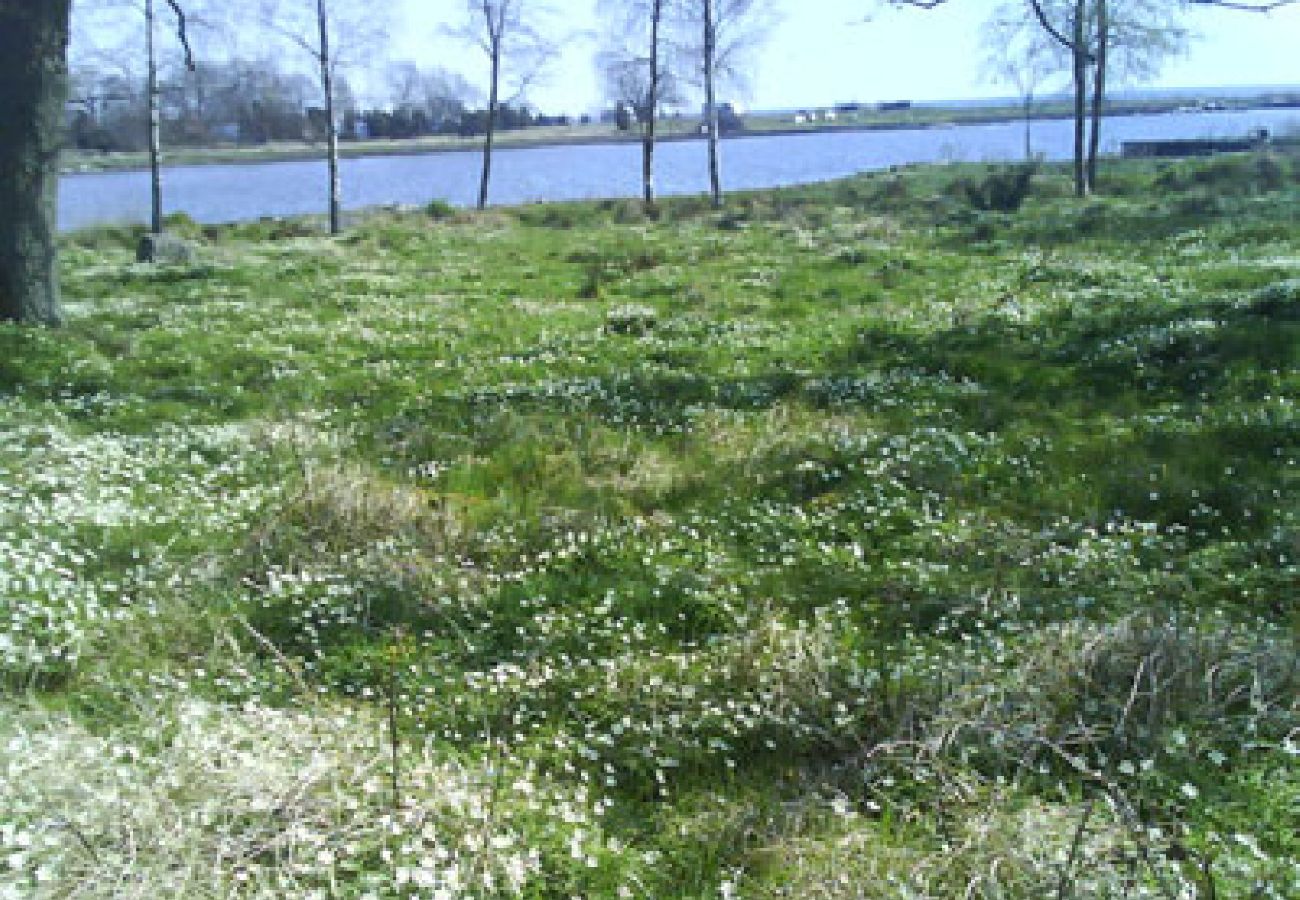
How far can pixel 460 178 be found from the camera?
235 ft

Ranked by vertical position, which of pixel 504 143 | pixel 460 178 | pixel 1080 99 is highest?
pixel 504 143

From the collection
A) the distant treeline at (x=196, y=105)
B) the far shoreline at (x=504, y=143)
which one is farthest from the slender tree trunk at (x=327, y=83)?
the far shoreline at (x=504, y=143)

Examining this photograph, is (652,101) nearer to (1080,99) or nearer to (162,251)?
(1080,99)

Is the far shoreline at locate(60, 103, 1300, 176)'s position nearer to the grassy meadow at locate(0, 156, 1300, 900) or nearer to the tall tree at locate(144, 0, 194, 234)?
the tall tree at locate(144, 0, 194, 234)

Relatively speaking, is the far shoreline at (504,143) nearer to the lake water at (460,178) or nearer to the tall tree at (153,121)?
the lake water at (460,178)

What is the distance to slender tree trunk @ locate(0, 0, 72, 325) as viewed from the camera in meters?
13.0

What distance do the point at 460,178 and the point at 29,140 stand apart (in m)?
60.8

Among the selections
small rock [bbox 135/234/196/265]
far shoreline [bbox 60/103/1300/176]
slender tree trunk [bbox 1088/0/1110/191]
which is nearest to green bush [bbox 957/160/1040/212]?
slender tree trunk [bbox 1088/0/1110/191]

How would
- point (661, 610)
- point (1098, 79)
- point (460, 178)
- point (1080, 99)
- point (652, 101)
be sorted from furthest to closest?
point (460, 178)
point (652, 101)
point (1098, 79)
point (1080, 99)
point (661, 610)

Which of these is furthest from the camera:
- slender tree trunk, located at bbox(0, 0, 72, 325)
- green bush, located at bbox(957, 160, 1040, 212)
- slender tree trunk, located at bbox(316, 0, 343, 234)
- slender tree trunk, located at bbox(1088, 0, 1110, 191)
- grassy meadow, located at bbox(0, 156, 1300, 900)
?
slender tree trunk, located at bbox(316, 0, 343, 234)

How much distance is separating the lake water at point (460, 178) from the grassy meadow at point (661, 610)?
3081 centimetres

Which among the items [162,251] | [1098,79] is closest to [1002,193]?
[1098,79]

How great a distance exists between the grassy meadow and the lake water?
30813 mm

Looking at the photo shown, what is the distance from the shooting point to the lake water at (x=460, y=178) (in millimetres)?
49125
